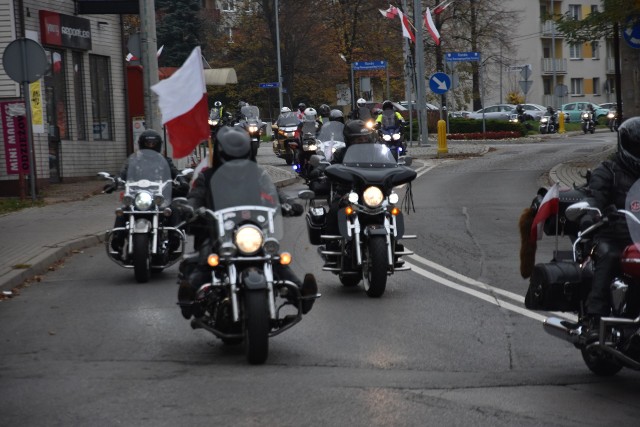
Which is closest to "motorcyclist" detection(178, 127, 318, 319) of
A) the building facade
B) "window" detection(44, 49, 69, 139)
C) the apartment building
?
the building facade

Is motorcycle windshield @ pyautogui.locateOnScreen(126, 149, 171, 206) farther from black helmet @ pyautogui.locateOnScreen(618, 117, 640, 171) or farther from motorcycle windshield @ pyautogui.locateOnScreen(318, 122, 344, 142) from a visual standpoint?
black helmet @ pyautogui.locateOnScreen(618, 117, 640, 171)

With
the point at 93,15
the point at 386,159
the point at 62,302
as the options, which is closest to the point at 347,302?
the point at 386,159

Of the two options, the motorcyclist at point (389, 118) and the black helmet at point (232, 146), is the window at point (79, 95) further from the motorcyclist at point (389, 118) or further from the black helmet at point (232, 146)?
the black helmet at point (232, 146)

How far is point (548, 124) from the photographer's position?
59.1 metres

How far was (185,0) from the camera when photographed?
80.0 metres

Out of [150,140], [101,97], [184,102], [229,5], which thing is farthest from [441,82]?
[229,5]

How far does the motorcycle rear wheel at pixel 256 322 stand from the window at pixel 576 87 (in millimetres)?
93390

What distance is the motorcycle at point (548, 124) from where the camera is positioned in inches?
2320

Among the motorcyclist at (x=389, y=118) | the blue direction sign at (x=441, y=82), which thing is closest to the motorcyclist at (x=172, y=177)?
the motorcyclist at (x=389, y=118)

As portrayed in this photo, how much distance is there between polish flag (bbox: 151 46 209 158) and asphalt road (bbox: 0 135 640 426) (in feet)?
5.07

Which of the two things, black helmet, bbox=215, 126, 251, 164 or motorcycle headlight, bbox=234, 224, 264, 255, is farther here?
black helmet, bbox=215, 126, 251, 164

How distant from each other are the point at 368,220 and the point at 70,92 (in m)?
19.6

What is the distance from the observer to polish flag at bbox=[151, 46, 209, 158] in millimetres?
8859

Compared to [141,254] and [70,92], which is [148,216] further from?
[70,92]
